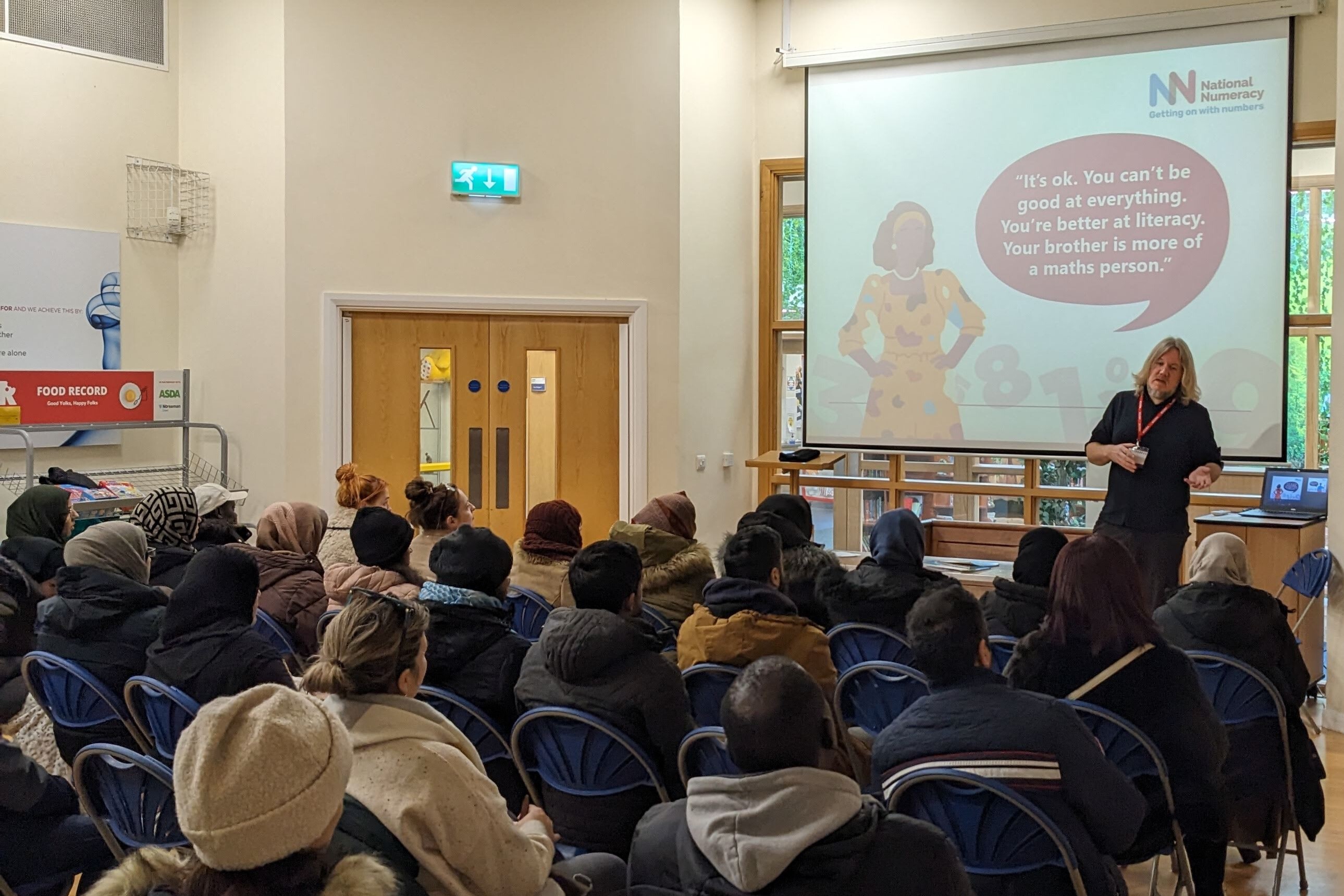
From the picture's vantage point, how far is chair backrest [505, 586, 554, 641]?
396cm

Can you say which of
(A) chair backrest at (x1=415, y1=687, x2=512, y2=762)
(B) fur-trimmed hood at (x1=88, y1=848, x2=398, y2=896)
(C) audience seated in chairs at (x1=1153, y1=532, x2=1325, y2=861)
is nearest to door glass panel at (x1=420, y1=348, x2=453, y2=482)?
(A) chair backrest at (x1=415, y1=687, x2=512, y2=762)

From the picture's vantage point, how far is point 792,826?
159cm

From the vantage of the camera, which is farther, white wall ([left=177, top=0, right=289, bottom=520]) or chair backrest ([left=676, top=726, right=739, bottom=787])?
white wall ([left=177, top=0, right=289, bottom=520])

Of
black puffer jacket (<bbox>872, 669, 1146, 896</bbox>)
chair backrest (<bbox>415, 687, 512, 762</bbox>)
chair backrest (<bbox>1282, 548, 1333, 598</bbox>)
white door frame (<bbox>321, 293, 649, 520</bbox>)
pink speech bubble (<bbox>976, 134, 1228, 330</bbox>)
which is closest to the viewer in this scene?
black puffer jacket (<bbox>872, 669, 1146, 896</bbox>)

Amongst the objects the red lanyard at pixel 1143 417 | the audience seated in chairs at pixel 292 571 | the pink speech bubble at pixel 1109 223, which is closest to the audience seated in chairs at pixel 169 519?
the audience seated in chairs at pixel 292 571

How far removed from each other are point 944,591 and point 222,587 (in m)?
1.61

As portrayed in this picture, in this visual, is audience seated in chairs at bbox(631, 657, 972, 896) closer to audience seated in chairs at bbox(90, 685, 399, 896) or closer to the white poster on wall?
audience seated in chairs at bbox(90, 685, 399, 896)

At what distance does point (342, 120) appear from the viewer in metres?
6.64

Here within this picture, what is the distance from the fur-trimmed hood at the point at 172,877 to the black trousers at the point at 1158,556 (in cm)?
383

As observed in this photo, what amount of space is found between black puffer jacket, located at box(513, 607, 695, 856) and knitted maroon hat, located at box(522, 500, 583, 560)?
1628 mm

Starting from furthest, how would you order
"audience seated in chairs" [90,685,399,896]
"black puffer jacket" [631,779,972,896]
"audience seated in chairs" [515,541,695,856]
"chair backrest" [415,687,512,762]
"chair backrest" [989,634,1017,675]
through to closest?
"chair backrest" [989,634,1017,675] → "chair backrest" [415,687,512,762] → "audience seated in chairs" [515,541,695,856] → "black puffer jacket" [631,779,972,896] → "audience seated in chairs" [90,685,399,896]

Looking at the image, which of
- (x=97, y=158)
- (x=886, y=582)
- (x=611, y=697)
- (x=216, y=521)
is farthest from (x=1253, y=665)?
(x=97, y=158)

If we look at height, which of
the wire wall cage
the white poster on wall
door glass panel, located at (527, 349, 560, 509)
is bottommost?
door glass panel, located at (527, 349, 560, 509)

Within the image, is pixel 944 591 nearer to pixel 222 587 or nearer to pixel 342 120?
pixel 222 587
